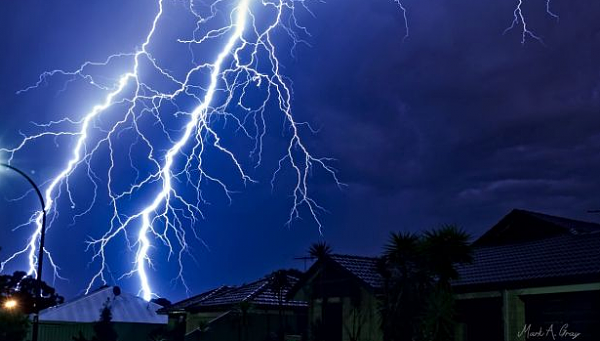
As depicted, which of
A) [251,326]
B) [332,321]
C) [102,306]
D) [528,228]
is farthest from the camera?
[102,306]

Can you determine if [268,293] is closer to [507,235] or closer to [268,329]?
[268,329]

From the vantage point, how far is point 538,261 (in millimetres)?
21375

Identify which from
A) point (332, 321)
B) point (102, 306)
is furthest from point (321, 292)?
point (102, 306)

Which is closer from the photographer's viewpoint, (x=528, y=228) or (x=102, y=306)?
(x=528, y=228)

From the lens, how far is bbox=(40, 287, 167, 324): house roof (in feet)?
125

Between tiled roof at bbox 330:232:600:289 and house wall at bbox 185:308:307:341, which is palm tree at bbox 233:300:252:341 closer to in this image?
house wall at bbox 185:308:307:341

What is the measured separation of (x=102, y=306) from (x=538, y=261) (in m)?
27.2

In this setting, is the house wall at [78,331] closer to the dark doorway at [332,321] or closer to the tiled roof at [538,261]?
the dark doorway at [332,321]

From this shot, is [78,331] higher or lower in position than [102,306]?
lower

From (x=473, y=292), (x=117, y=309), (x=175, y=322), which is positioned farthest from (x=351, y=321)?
(x=117, y=309)

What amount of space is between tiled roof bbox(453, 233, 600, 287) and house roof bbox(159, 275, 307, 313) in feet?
35.0

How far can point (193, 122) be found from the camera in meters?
37.9

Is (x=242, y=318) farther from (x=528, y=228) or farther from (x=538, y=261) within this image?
(x=538, y=261)

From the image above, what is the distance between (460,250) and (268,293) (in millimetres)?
17730
